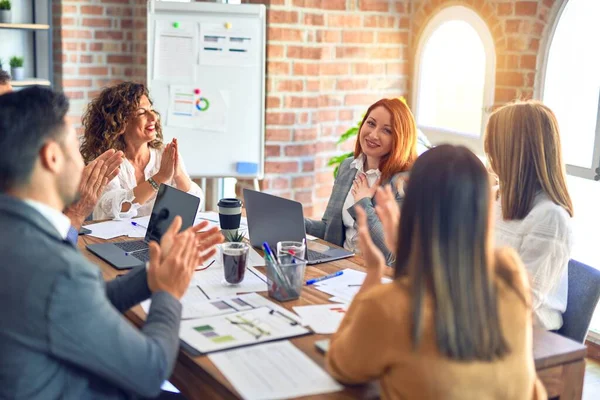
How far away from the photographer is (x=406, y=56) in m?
4.33

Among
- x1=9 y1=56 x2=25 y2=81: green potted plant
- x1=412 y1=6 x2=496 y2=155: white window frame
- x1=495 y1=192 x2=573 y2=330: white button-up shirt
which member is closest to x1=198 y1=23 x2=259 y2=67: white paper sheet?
x1=412 y1=6 x2=496 y2=155: white window frame

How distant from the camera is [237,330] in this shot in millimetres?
1672

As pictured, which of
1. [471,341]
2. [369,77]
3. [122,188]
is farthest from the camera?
[369,77]

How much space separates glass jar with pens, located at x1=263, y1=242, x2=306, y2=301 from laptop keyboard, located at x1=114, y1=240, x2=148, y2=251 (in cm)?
66

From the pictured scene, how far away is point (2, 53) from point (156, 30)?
130 centimetres

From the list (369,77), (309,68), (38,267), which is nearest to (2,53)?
(309,68)

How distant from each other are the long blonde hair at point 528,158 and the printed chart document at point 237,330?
0.84m

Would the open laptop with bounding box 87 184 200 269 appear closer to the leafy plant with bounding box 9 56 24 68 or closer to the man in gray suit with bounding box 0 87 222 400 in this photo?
the man in gray suit with bounding box 0 87 222 400

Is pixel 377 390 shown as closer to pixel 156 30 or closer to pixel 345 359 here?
pixel 345 359

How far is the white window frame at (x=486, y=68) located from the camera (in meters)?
3.67

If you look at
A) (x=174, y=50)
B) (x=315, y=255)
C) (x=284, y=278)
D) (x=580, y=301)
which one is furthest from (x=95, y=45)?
Answer: (x=580, y=301)

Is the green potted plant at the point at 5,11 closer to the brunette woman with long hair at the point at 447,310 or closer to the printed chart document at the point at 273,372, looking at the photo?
the printed chart document at the point at 273,372

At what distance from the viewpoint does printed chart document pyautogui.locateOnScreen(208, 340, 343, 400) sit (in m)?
1.39

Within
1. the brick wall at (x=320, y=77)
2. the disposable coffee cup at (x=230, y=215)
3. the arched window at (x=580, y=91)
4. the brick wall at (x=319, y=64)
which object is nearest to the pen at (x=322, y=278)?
the disposable coffee cup at (x=230, y=215)
